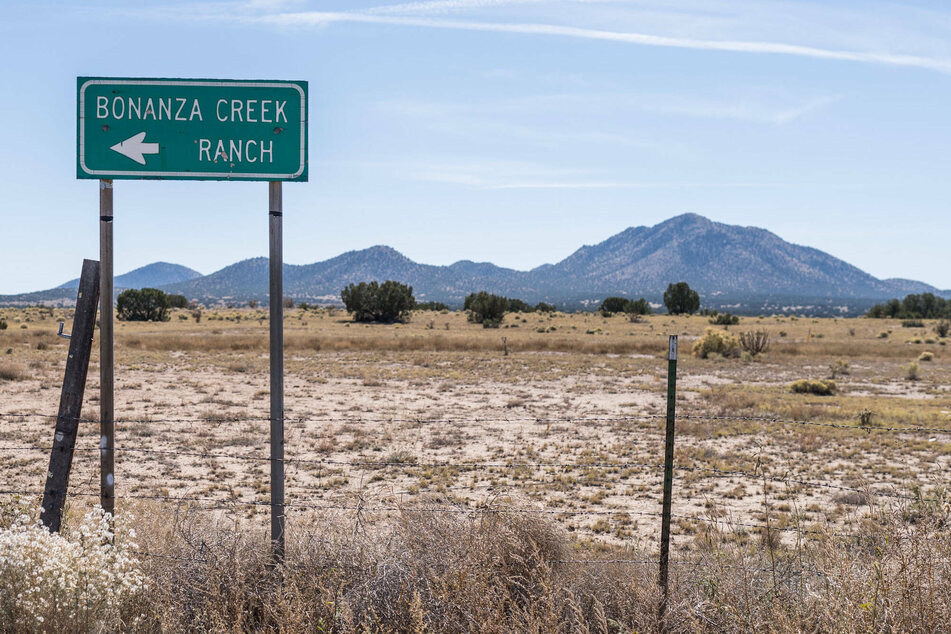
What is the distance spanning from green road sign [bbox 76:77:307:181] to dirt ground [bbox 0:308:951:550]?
2.79 meters

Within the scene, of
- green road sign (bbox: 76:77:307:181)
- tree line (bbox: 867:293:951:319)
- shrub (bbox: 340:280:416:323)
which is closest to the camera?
green road sign (bbox: 76:77:307:181)

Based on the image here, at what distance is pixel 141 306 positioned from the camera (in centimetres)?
7250

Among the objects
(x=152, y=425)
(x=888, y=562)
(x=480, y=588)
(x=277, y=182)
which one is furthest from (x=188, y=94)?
(x=152, y=425)

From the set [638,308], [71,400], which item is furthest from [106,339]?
[638,308]

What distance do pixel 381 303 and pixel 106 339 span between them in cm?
6944

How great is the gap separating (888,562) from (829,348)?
43174 millimetres

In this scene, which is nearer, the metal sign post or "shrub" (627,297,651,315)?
the metal sign post

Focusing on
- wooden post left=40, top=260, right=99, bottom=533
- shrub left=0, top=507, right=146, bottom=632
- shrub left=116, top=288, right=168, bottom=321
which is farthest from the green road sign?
shrub left=116, top=288, right=168, bottom=321

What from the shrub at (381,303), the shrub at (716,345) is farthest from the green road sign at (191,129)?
the shrub at (381,303)

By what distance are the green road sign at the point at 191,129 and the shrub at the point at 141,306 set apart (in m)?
73.8

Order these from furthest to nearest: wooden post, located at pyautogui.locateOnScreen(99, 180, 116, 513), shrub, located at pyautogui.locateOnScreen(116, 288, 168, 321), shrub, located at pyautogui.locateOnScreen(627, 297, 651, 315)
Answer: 1. shrub, located at pyautogui.locateOnScreen(627, 297, 651, 315)
2. shrub, located at pyautogui.locateOnScreen(116, 288, 168, 321)
3. wooden post, located at pyautogui.locateOnScreen(99, 180, 116, 513)

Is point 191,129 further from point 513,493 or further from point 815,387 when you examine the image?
point 815,387

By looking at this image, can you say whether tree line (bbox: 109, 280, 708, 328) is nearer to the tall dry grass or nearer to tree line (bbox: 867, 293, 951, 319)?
tree line (bbox: 867, 293, 951, 319)

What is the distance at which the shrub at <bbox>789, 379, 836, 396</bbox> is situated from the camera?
2353 cm
